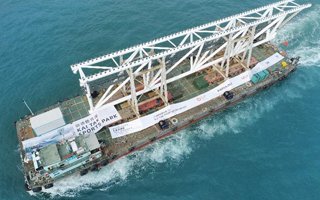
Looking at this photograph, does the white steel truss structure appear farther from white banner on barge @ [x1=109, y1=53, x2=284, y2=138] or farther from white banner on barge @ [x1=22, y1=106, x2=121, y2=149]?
white banner on barge @ [x1=109, y1=53, x2=284, y2=138]

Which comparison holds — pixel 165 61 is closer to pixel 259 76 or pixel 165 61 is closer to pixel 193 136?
pixel 193 136

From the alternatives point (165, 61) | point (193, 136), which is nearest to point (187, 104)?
point (193, 136)

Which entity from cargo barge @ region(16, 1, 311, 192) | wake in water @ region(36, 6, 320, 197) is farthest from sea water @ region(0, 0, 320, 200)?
cargo barge @ region(16, 1, 311, 192)

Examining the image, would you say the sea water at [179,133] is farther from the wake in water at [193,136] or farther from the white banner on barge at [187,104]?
the white banner on barge at [187,104]

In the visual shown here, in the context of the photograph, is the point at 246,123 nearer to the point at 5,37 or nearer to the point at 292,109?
the point at 292,109

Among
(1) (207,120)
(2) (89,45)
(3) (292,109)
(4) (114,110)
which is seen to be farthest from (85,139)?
(3) (292,109)

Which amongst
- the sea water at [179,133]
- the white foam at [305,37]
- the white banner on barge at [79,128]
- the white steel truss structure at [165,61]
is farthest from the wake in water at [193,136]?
the white steel truss structure at [165,61]
